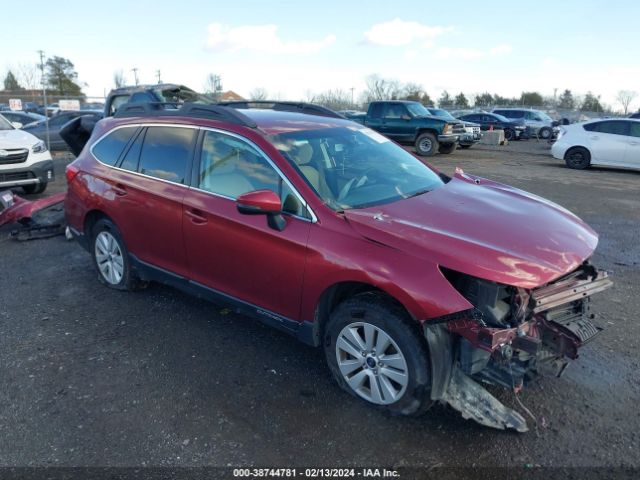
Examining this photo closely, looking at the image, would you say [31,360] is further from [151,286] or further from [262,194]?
[262,194]

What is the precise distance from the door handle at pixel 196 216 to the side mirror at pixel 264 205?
1.90 ft

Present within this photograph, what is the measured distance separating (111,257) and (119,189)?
2.52 ft

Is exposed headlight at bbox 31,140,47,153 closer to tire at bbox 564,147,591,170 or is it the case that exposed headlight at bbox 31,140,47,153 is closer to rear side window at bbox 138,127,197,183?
rear side window at bbox 138,127,197,183

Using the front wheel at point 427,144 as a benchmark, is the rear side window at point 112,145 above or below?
above

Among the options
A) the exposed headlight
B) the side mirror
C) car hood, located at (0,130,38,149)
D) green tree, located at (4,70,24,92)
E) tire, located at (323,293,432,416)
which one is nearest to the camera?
tire, located at (323,293,432,416)

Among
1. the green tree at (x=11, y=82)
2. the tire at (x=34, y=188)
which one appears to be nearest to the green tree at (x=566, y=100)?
the green tree at (x=11, y=82)

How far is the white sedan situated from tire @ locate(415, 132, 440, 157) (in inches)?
153

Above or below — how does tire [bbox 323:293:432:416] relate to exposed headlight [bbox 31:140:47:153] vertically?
below

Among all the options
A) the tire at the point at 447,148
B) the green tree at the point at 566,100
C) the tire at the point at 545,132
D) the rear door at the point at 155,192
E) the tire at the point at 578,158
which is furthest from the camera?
the green tree at the point at 566,100

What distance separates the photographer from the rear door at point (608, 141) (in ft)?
46.7

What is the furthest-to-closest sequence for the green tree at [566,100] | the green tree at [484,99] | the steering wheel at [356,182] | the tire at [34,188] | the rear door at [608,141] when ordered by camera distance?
the green tree at [566,100], the green tree at [484,99], the rear door at [608,141], the tire at [34,188], the steering wheel at [356,182]

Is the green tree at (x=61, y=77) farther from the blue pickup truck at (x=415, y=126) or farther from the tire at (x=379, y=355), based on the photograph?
the tire at (x=379, y=355)

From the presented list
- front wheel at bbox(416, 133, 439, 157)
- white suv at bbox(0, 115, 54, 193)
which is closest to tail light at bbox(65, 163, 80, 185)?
white suv at bbox(0, 115, 54, 193)

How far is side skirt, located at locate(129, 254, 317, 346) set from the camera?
347cm
